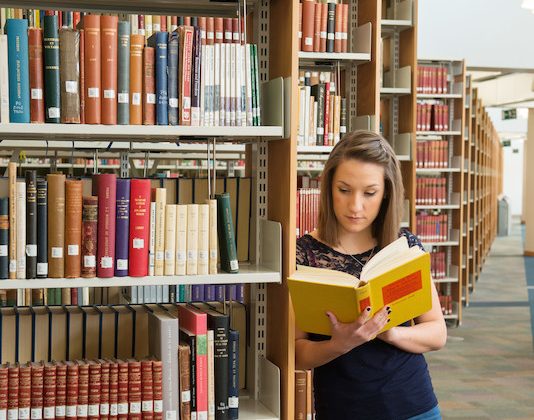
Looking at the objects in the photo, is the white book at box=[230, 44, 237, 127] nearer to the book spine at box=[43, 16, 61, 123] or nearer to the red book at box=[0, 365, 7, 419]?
the book spine at box=[43, 16, 61, 123]

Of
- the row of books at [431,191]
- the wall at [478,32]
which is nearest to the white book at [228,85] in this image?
the row of books at [431,191]

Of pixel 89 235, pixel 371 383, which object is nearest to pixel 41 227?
pixel 89 235

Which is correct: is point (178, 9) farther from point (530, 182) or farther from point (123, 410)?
point (530, 182)

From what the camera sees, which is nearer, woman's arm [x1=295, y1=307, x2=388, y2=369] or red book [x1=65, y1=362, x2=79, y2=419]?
woman's arm [x1=295, y1=307, x2=388, y2=369]

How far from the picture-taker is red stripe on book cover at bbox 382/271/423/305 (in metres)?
1.98

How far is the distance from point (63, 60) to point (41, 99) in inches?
4.9

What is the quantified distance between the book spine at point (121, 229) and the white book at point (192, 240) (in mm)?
186

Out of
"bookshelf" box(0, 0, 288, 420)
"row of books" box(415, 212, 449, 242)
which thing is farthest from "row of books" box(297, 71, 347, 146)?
"row of books" box(415, 212, 449, 242)

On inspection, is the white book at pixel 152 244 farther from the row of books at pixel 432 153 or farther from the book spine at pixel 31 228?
the row of books at pixel 432 153

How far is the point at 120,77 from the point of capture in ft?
7.55

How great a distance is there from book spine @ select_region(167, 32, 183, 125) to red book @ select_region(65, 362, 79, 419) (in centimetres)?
76

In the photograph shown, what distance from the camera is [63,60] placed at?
225 cm

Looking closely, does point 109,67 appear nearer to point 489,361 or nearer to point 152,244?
point 152,244

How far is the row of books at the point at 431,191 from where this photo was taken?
8.52 metres
